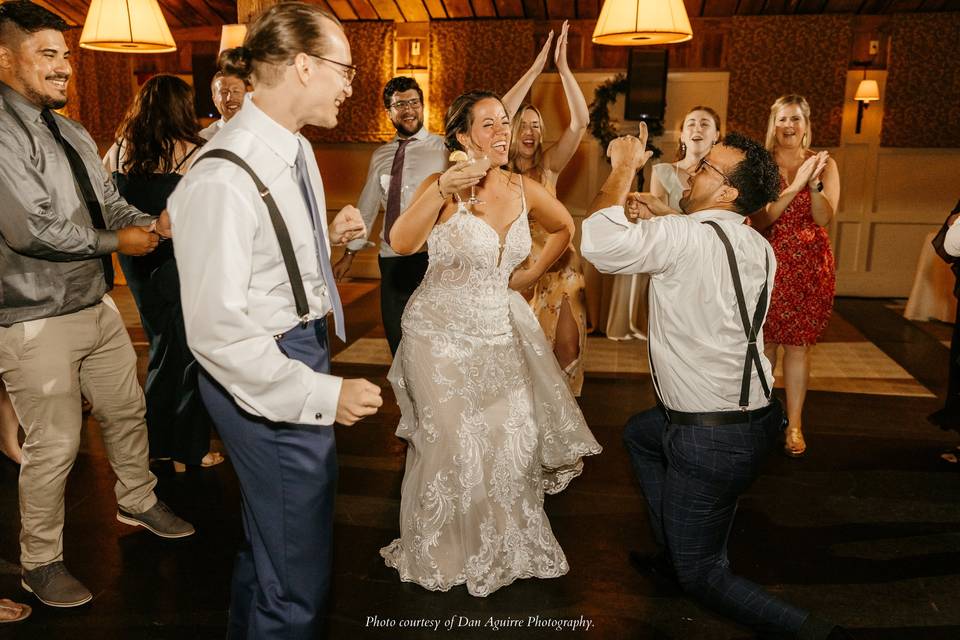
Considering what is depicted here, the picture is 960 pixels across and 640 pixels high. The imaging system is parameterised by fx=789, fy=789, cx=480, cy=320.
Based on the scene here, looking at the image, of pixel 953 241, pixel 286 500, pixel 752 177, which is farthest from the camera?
pixel 953 241

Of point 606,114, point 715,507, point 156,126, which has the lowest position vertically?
point 715,507

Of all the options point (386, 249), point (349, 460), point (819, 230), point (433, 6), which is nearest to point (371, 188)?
point (386, 249)

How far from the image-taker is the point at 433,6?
8500 mm

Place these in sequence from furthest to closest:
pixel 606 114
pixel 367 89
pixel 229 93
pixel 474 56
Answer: pixel 367 89, pixel 474 56, pixel 606 114, pixel 229 93

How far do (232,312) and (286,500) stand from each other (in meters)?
0.44

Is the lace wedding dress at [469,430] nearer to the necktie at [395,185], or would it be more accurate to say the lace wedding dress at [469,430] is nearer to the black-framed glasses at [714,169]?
the black-framed glasses at [714,169]

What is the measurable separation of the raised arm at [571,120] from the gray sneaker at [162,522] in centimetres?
243

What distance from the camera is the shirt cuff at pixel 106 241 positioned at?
2322mm

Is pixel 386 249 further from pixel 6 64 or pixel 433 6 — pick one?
pixel 433 6

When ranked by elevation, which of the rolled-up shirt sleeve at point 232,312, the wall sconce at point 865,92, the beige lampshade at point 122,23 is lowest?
the rolled-up shirt sleeve at point 232,312

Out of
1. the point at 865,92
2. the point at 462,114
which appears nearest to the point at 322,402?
the point at 462,114

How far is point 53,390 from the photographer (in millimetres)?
2348

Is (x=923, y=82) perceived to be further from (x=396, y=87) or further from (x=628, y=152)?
(x=628, y=152)

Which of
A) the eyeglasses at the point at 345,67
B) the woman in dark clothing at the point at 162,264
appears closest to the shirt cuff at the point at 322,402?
the eyeglasses at the point at 345,67
